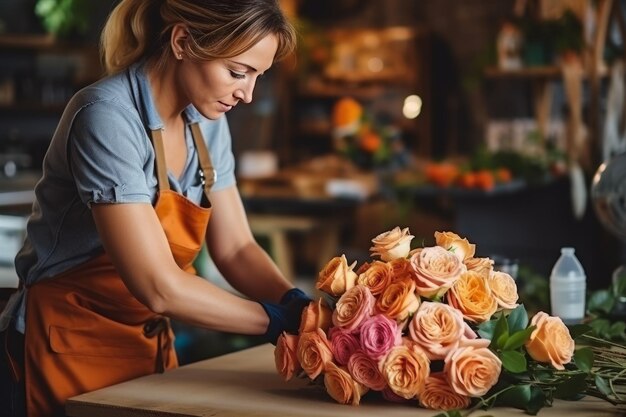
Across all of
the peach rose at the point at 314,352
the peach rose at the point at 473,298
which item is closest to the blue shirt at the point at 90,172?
the peach rose at the point at 314,352

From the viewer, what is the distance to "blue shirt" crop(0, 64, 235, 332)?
2.13m

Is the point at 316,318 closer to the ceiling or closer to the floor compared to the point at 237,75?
closer to the floor

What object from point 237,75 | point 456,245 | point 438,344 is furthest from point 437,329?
point 237,75

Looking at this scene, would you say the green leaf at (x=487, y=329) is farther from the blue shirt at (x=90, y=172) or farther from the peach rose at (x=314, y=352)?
the blue shirt at (x=90, y=172)

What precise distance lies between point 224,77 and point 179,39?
14 cm

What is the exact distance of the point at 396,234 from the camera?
2086 millimetres

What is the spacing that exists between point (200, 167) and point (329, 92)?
342 inches

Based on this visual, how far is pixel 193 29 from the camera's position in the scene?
2213mm

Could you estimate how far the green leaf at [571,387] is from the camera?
1.90m

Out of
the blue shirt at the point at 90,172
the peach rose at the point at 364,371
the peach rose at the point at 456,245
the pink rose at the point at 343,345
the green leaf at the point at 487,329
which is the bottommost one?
the peach rose at the point at 364,371

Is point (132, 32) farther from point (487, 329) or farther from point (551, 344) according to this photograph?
point (551, 344)

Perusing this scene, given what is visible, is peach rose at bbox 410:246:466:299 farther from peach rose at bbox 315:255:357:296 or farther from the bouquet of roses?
peach rose at bbox 315:255:357:296

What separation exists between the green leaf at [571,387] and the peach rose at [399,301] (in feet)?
0.97

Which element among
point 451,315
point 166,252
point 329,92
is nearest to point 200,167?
point 166,252
